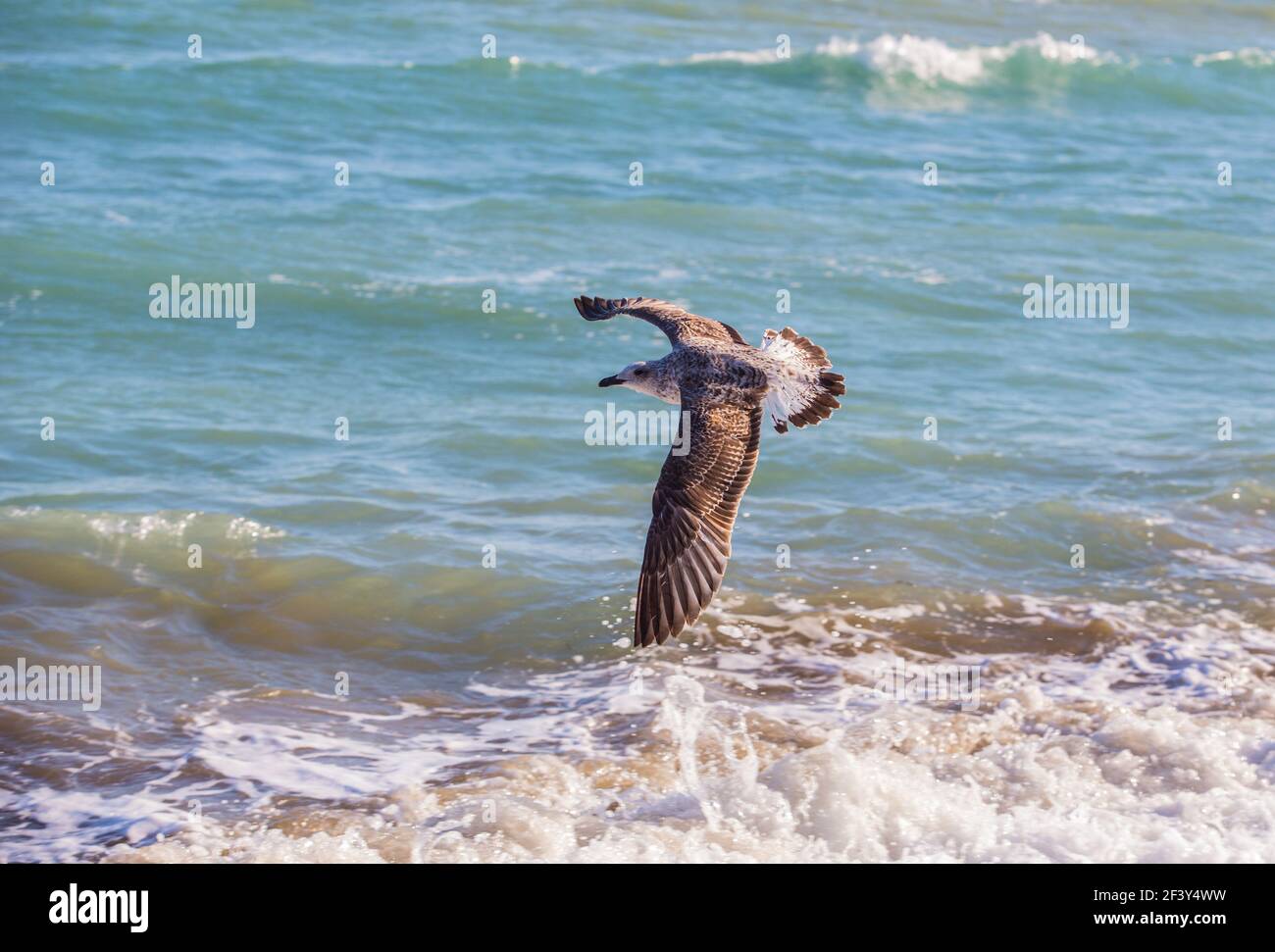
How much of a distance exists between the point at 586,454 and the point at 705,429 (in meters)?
3.80

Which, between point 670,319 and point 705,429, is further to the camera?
point 670,319

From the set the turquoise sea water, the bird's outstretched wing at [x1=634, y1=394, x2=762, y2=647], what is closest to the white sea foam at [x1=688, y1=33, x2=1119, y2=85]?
the turquoise sea water

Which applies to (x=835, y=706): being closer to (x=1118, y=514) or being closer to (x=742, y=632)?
(x=742, y=632)

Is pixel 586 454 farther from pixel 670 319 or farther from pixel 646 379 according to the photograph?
pixel 646 379

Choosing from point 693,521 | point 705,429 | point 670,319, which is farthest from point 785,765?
point 670,319

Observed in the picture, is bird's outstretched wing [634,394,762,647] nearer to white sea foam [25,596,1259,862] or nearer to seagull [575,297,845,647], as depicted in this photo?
seagull [575,297,845,647]

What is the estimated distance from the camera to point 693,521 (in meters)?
6.63

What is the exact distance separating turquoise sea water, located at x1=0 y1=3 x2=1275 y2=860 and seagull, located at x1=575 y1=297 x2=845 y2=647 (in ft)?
2.93

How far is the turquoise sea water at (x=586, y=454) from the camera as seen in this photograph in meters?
6.71

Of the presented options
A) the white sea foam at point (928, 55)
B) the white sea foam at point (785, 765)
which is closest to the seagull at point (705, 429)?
the white sea foam at point (785, 765)

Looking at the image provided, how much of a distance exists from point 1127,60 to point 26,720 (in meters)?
19.8

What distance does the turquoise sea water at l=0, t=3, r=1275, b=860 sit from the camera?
671 cm

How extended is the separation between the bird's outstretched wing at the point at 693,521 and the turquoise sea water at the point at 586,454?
817 mm
